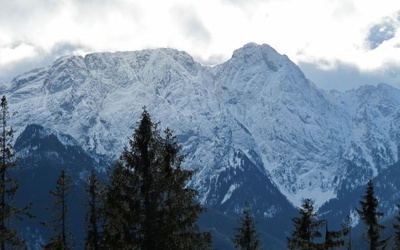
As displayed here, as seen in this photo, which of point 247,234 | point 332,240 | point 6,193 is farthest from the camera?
point 247,234

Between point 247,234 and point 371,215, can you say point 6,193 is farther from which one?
point 247,234

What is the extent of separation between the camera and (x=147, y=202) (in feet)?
121

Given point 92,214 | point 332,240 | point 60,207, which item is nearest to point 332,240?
point 332,240

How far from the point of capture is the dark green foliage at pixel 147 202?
36.5 meters

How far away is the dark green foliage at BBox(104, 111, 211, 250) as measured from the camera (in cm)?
3647

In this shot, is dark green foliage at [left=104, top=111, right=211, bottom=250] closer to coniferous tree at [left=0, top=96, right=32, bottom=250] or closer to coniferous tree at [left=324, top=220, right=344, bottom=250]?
coniferous tree at [left=0, top=96, right=32, bottom=250]

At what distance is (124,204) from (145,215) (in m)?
1.21

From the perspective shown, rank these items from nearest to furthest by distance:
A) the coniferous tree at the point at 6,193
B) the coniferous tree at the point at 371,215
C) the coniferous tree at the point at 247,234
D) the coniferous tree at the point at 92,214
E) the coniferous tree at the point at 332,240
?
the coniferous tree at the point at 6,193 → the coniferous tree at the point at 332,240 → the coniferous tree at the point at 92,214 → the coniferous tree at the point at 371,215 → the coniferous tree at the point at 247,234

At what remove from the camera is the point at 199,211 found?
39.5m

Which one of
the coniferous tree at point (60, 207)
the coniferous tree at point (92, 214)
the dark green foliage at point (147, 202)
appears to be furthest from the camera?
the coniferous tree at point (60, 207)

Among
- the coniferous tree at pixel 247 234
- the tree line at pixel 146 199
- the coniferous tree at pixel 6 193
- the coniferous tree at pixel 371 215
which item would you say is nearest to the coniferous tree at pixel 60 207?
the coniferous tree at pixel 6 193

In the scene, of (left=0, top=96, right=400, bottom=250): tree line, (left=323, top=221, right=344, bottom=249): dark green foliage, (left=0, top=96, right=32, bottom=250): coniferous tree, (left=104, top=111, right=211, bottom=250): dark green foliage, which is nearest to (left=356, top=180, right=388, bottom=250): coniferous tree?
(left=323, top=221, right=344, bottom=249): dark green foliage

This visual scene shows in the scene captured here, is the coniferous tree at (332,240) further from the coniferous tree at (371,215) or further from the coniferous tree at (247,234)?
the coniferous tree at (247,234)

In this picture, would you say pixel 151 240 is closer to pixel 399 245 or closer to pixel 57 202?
pixel 57 202
